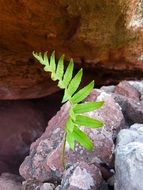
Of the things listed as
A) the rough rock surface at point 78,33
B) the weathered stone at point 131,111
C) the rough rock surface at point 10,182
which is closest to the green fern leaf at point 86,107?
the rough rock surface at point 78,33

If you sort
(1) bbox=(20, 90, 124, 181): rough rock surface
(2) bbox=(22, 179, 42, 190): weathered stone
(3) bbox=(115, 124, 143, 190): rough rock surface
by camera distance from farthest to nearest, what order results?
(2) bbox=(22, 179, 42, 190): weathered stone → (1) bbox=(20, 90, 124, 181): rough rock surface → (3) bbox=(115, 124, 143, 190): rough rock surface

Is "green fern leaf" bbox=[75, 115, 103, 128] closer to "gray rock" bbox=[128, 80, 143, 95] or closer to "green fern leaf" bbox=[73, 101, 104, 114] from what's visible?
"green fern leaf" bbox=[73, 101, 104, 114]

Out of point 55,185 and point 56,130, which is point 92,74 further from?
point 55,185

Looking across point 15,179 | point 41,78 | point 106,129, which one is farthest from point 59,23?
point 15,179

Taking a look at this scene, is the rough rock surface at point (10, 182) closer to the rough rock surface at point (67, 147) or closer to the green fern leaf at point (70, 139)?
the rough rock surface at point (67, 147)

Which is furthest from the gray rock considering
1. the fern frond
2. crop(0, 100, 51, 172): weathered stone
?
the fern frond

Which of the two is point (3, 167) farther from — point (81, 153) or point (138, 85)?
point (138, 85)
